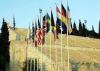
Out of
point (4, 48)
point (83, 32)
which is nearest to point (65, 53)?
point (4, 48)

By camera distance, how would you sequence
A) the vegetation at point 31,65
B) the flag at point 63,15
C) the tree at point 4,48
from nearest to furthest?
1. the flag at point 63,15
2. the vegetation at point 31,65
3. the tree at point 4,48

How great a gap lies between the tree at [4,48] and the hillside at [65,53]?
2973 mm

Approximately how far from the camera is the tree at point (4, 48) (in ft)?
198

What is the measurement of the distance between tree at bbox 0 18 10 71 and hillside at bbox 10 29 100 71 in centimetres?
297

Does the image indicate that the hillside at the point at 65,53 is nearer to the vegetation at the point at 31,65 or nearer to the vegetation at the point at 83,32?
the vegetation at the point at 31,65

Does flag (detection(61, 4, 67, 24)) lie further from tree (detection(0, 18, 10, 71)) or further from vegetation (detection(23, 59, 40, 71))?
tree (detection(0, 18, 10, 71))

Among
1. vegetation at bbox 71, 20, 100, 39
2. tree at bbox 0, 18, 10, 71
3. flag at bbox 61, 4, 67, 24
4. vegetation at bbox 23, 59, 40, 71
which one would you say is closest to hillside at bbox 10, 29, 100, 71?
vegetation at bbox 23, 59, 40, 71

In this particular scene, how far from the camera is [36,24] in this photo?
43.1 meters

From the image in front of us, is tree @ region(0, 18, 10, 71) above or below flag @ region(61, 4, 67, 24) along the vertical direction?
below

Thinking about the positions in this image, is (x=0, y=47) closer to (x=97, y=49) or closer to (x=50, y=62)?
(x=97, y=49)

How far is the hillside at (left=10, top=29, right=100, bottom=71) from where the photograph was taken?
4578cm

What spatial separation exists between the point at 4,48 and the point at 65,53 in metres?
13.2

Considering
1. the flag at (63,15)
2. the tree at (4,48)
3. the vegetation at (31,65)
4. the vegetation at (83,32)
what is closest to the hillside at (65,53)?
the vegetation at (31,65)

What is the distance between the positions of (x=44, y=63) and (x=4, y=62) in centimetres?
1584
